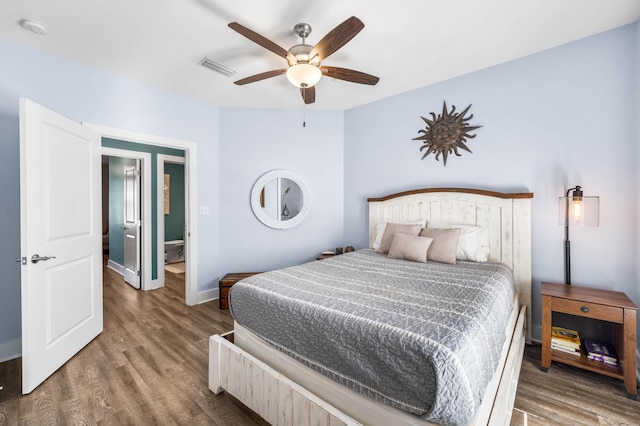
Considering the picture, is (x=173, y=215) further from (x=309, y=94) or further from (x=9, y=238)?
(x=309, y=94)

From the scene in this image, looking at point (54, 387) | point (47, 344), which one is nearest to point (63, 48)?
point (47, 344)

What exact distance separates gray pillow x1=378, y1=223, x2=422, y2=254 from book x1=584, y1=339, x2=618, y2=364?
60.2 inches

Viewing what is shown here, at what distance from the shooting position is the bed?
113 centimetres

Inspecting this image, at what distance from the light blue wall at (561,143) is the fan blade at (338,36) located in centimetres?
184

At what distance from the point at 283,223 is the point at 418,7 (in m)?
2.88

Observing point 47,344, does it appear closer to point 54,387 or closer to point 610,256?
point 54,387

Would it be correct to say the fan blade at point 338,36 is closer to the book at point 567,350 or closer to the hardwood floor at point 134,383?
the hardwood floor at point 134,383

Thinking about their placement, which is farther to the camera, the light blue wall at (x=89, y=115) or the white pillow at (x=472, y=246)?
the white pillow at (x=472, y=246)

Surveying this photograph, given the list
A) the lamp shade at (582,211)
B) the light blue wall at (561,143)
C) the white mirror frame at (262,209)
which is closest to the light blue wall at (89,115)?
the white mirror frame at (262,209)

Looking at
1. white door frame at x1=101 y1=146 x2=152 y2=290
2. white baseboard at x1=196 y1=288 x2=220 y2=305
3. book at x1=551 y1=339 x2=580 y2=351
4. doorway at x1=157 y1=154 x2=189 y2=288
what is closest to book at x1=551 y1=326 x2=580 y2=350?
book at x1=551 y1=339 x2=580 y2=351

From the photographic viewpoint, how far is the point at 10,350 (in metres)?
2.40

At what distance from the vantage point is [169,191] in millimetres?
6680

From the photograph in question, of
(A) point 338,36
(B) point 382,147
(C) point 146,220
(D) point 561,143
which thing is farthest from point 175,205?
(D) point 561,143

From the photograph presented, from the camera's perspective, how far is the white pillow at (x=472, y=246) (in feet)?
8.84
